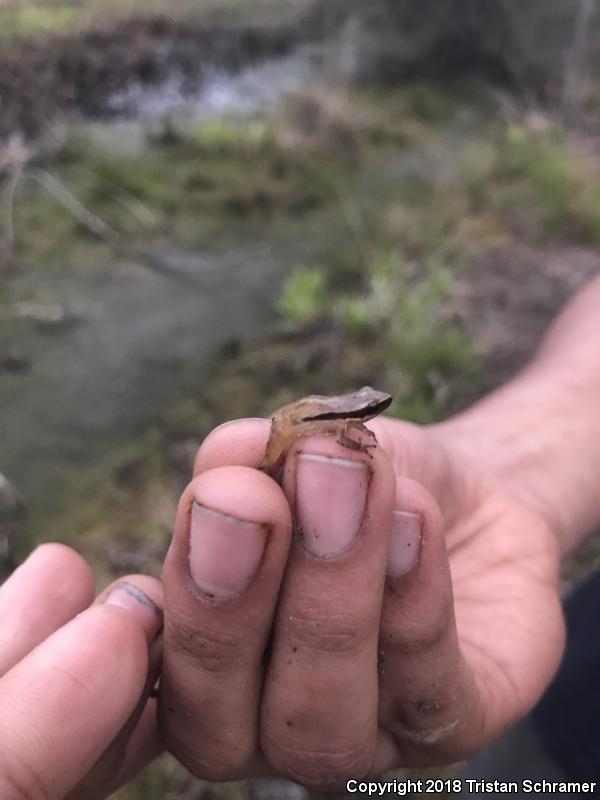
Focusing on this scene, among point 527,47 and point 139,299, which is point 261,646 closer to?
point 139,299

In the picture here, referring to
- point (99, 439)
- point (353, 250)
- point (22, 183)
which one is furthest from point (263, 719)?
point (22, 183)

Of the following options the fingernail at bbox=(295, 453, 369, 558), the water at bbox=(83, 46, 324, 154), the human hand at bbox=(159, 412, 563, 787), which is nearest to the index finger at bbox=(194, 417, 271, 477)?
the human hand at bbox=(159, 412, 563, 787)

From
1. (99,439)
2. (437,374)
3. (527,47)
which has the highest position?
(527,47)

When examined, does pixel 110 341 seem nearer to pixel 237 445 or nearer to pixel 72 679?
pixel 237 445

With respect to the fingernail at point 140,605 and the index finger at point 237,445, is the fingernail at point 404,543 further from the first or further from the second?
the fingernail at point 140,605

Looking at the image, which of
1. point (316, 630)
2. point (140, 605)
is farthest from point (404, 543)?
point (140, 605)

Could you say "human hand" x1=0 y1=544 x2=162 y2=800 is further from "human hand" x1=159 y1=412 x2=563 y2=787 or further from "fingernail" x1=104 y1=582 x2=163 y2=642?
"human hand" x1=159 y1=412 x2=563 y2=787

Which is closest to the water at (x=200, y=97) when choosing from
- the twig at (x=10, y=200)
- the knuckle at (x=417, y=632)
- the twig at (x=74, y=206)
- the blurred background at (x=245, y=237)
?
the blurred background at (x=245, y=237)
